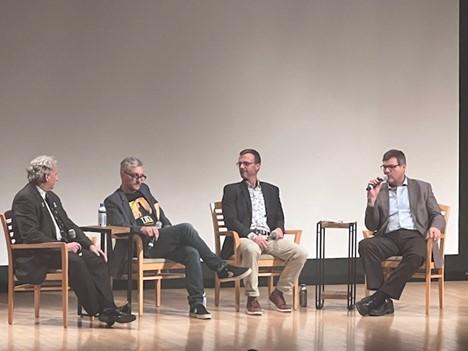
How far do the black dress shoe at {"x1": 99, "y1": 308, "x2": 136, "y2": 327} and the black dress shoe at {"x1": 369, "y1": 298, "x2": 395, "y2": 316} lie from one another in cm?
170

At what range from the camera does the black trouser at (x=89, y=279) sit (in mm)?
6918

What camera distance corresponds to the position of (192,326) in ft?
23.2

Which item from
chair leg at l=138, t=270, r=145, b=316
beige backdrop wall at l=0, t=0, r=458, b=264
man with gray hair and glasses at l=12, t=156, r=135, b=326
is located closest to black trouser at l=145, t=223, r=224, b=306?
chair leg at l=138, t=270, r=145, b=316

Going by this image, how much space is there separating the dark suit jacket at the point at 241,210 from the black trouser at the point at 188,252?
32 cm

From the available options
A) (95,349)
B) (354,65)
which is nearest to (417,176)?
(354,65)

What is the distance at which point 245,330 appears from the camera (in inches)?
272

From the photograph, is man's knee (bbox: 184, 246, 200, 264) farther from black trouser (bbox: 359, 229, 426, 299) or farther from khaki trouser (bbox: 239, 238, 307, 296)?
black trouser (bbox: 359, 229, 426, 299)

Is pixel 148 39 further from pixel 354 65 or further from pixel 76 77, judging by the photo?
pixel 354 65

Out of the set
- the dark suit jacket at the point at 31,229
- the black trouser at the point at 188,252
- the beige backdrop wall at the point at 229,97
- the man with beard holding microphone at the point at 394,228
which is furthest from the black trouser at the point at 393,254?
the dark suit jacket at the point at 31,229

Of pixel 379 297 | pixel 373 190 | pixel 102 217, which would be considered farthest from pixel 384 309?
pixel 102 217

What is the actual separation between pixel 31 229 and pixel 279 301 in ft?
6.12

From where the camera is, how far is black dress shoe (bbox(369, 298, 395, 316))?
7.61 meters

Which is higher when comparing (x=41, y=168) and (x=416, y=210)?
(x=41, y=168)

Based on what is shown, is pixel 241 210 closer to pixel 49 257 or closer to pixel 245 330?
pixel 245 330
